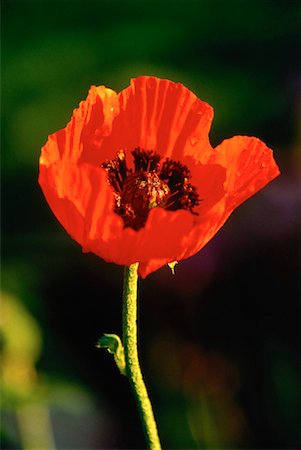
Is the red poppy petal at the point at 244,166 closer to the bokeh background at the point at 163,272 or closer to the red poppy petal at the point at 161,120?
the red poppy petal at the point at 161,120

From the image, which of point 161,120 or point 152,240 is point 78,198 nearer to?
point 152,240

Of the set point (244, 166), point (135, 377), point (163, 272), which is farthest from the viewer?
point (163, 272)

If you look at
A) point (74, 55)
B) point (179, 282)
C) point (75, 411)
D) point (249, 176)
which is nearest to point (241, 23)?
point (74, 55)

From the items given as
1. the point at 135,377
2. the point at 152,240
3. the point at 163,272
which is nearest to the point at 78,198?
the point at 152,240

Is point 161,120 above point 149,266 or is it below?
above

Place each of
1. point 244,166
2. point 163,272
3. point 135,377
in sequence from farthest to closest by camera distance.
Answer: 1. point 163,272
2. point 244,166
3. point 135,377

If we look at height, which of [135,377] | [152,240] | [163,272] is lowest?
[163,272]

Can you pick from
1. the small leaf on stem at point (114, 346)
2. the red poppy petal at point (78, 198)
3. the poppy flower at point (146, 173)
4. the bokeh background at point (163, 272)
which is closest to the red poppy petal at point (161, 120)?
the poppy flower at point (146, 173)

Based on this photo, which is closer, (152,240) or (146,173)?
(152,240)
